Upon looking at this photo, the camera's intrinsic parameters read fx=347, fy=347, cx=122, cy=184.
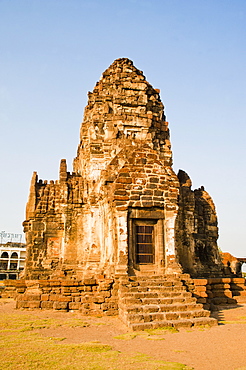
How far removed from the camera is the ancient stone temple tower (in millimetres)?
11133

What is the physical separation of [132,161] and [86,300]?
4563 mm

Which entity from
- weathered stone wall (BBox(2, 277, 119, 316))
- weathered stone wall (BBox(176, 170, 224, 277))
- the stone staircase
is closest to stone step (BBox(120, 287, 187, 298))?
the stone staircase

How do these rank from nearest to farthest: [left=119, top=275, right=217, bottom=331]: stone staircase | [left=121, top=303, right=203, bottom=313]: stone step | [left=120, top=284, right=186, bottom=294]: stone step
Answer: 1. [left=119, top=275, right=217, bottom=331]: stone staircase
2. [left=121, top=303, right=203, bottom=313]: stone step
3. [left=120, top=284, right=186, bottom=294]: stone step

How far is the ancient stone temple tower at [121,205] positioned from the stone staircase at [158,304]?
0.73m

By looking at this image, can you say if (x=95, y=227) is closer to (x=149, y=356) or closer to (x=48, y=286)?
(x=48, y=286)

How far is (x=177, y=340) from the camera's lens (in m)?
6.82

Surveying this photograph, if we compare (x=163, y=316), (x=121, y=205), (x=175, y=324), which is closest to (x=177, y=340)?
(x=175, y=324)

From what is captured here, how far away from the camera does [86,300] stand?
1034 cm

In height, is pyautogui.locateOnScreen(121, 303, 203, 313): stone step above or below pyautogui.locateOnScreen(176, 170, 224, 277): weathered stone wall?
below

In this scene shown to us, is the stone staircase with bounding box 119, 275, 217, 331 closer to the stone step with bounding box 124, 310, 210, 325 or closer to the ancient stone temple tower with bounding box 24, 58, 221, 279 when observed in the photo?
the stone step with bounding box 124, 310, 210, 325

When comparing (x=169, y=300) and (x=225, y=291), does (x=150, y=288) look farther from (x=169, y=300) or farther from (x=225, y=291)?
(x=225, y=291)

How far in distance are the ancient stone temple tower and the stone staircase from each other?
0.73 metres

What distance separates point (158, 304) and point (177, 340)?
2.27 metres

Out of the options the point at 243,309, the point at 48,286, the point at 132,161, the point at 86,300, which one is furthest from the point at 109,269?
the point at 243,309
